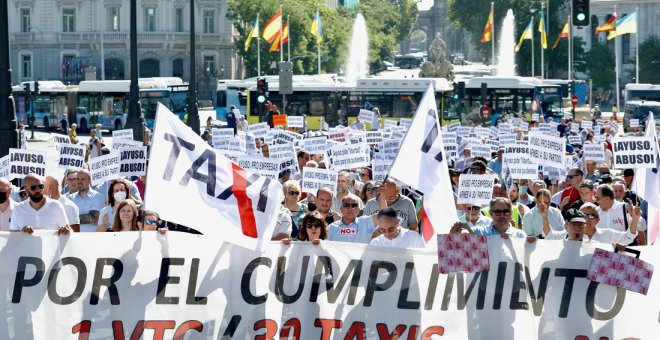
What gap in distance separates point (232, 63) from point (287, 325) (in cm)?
8970

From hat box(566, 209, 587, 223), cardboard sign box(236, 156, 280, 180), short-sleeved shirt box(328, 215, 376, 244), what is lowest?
short-sleeved shirt box(328, 215, 376, 244)

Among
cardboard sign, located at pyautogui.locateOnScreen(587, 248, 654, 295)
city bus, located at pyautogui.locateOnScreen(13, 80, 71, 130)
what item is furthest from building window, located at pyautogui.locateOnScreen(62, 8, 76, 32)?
cardboard sign, located at pyautogui.locateOnScreen(587, 248, 654, 295)

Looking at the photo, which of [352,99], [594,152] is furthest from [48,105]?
[594,152]

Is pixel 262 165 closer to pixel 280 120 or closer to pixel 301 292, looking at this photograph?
pixel 301 292

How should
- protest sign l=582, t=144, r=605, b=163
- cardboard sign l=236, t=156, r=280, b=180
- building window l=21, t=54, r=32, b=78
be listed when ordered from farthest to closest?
building window l=21, t=54, r=32, b=78, protest sign l=582, t=144, r=605, b=163, cardboard sign l=236, t=156, r=280, b=180

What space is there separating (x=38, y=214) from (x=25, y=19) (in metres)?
87.9

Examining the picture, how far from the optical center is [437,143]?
417 inches

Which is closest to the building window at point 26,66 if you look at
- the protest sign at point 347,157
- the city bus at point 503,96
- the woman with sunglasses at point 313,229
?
the city bus at point 503,96

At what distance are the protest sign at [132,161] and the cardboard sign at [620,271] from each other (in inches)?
237

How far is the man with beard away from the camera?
10.7 m

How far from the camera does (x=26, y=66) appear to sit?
95.7m

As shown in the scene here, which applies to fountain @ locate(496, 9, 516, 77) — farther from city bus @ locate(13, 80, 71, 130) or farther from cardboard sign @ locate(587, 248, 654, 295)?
cardboard sign @ locate(587, 248, 654, 295)

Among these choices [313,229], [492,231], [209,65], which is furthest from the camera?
[209,65]

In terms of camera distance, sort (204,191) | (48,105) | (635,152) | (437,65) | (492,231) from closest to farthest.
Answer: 1. (204,191)
2. (492,231)
3. (635,152)
4. (437,65)
5. (48,105)
